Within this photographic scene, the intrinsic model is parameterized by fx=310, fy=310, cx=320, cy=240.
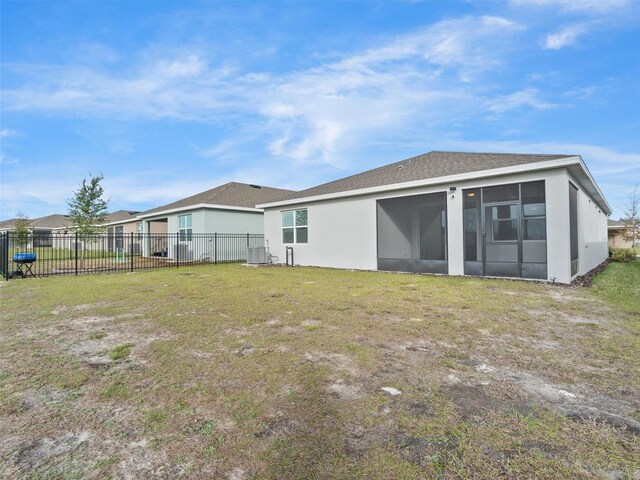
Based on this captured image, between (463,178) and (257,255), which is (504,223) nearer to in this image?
(463,178)

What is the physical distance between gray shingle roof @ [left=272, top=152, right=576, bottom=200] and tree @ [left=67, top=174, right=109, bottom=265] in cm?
1855

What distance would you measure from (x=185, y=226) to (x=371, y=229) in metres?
12.8

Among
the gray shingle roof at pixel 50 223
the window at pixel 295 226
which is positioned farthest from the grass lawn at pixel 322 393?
the gray shingle roof at pixel 50 223

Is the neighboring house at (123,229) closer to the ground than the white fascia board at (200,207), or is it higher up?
closer to the ground

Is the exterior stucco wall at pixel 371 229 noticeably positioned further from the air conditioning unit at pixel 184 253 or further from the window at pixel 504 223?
the air conditioning unit at pixel 184 253

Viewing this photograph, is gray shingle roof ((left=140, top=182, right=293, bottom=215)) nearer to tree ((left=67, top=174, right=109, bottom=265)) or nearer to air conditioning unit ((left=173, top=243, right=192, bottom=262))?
air conditioning unit ((left=173, top=243, right=192, bottom=262))

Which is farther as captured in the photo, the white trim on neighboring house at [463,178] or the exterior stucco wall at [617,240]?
the exterior stucco wall at [617,240]

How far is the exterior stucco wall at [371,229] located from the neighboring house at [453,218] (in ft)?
0.09

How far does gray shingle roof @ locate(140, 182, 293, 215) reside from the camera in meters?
18.7

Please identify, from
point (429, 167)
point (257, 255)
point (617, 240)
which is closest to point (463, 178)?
point (429, 167)

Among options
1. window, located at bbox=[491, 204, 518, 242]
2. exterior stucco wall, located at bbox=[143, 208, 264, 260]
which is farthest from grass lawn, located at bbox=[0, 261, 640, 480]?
exterior stucco wall, located at bbox=[143, 208, 264, 260]

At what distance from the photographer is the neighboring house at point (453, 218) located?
8430 mm

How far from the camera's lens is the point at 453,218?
9.91m

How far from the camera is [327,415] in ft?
7.36
